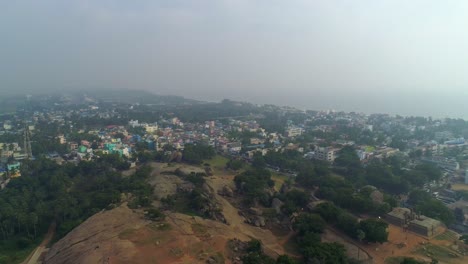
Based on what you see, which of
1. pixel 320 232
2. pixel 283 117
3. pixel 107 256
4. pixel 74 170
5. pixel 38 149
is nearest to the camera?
pixel 107 256

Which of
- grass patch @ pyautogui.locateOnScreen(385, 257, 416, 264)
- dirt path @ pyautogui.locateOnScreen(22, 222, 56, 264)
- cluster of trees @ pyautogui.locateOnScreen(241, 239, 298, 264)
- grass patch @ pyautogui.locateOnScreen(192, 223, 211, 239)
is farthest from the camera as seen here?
dirt path @ pyautogui.locateOnScreen(22, 222, 56, 264)

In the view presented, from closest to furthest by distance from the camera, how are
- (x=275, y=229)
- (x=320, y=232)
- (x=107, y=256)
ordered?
(x=107, y=256), (x=320, y=232), (x=275, y=229)

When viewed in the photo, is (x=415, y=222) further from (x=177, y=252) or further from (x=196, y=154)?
(x=196, y=154)

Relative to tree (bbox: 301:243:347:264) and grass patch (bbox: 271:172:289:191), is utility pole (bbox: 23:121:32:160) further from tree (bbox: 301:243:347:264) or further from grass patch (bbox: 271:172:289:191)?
tree (bbox: 301:243:347:264)

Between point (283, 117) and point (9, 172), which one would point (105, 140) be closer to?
point (9, 172)

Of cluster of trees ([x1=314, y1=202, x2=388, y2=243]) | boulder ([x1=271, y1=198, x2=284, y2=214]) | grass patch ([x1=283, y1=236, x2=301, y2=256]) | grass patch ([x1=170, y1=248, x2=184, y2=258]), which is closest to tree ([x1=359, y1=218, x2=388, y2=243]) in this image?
cluster of trees ([x1=314, y1=202, x2=388, y2=243])

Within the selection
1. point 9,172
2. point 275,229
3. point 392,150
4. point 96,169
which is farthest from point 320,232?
point 9,172

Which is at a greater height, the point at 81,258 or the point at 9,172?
the point at 81,258

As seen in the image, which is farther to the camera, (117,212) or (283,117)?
(283,117)
